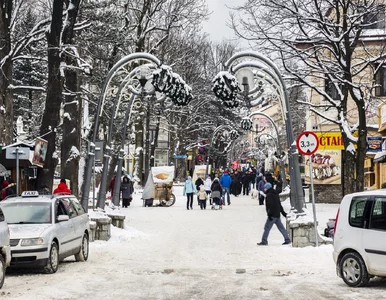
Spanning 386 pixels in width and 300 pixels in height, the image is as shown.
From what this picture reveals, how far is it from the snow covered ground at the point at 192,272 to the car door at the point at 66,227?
43cm

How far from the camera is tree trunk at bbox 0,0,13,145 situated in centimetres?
2178

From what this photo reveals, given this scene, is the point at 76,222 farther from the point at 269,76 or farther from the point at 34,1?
the point at 34,1

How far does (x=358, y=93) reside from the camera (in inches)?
921

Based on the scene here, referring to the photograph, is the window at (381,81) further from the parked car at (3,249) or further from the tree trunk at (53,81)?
the parked car at (3,249)

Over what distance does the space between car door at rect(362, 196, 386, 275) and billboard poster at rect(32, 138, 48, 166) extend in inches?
428

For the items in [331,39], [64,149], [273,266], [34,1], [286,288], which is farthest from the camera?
[34,1]

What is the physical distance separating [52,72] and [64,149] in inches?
200

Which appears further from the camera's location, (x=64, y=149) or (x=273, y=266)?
(x=64, y=149)

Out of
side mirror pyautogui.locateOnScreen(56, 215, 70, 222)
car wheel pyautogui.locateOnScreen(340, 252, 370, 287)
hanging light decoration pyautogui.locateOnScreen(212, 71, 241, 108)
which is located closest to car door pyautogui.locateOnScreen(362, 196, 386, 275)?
car wheel pyautogui.locateOnScreen(340, 252, 370, 287)

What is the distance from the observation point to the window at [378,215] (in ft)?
37.6

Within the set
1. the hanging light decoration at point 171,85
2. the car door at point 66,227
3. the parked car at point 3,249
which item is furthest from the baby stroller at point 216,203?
the parked car at point 3,249

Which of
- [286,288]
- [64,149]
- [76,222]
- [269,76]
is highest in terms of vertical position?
[269,76]

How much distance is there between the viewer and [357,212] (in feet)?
39.2

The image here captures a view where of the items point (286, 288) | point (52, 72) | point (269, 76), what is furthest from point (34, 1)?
point (286, 288)
